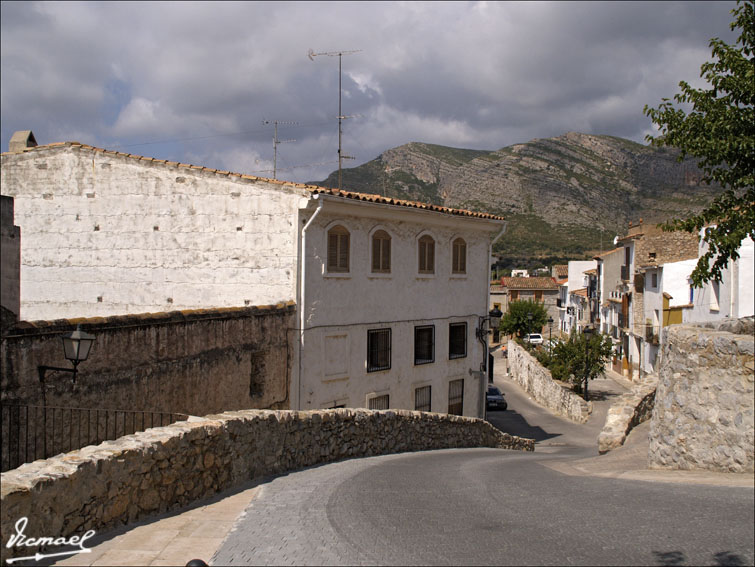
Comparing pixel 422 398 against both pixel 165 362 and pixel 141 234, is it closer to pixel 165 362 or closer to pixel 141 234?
pixel 141 234

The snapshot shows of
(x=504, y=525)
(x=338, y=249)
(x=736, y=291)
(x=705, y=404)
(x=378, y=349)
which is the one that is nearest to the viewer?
(x=504, y=525)

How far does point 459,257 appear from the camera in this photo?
900 inches

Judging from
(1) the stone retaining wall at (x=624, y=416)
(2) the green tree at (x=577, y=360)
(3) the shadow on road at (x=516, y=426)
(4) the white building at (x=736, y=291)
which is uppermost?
(4) the white building at (x=736, y=291)

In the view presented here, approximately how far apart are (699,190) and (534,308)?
42414 mm

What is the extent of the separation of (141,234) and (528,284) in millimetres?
63142

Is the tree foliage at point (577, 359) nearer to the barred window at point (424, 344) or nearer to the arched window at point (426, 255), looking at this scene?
the barred window at point (424, 344)

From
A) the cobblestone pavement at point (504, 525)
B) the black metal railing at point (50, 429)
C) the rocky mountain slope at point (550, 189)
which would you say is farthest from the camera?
the rocky mountain slope at point (550, 189)

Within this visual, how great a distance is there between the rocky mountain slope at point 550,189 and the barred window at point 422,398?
205 feet

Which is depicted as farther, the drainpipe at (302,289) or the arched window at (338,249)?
the arched window at (338,249)

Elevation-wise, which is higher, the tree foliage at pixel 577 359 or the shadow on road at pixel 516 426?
the tree foliage at pixel 577 359

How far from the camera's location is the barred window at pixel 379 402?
19281 mm

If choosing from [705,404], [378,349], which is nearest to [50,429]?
[705,404]

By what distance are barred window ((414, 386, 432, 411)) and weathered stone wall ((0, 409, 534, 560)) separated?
22.1 feet

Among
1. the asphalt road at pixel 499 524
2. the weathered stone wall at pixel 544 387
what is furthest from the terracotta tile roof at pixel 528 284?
the asphalt road at pixel 499 524
